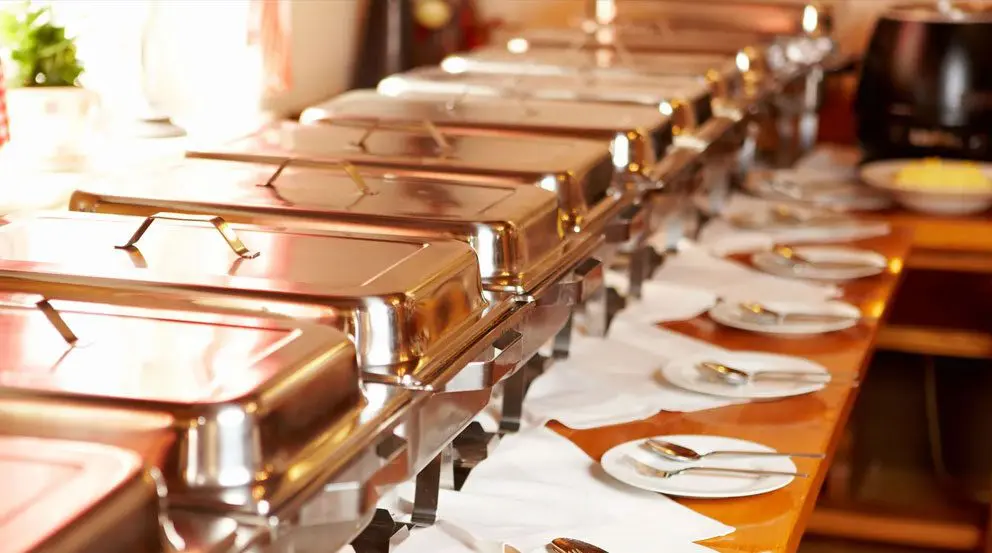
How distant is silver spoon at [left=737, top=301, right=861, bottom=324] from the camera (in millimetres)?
1762

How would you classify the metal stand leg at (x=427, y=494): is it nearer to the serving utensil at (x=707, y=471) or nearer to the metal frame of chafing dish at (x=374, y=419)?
the metal frame of chafing dish at (x=374, y=419)

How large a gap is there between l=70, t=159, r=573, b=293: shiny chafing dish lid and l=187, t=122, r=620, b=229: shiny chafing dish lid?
1.8 inches

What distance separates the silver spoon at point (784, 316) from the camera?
1.76 m

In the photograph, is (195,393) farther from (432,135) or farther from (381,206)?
(432,135)

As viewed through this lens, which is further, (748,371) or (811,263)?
(811,263)

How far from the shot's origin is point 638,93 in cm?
207

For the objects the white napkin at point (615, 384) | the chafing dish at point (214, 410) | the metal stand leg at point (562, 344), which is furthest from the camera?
the metal stand leg at point (562, 344)

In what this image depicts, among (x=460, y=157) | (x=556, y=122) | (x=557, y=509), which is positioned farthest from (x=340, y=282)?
(x=556, y=122)

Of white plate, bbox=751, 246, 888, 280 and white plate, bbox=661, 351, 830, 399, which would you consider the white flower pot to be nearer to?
white plate, bbox=661, 351, 830, 399

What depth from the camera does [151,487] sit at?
70 cm

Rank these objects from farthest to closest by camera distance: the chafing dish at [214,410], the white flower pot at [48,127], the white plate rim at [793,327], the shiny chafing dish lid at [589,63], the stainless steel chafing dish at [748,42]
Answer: the stainless steel chafing dish at [748,42]
the shiny chafing dish lid at [589,63]
the white flower pot at [48,127]
the white plate rim at [793,327]
the chafing dish at [214,410]

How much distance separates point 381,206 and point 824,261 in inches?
39.1

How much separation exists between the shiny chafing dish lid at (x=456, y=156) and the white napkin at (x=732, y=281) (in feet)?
1.07

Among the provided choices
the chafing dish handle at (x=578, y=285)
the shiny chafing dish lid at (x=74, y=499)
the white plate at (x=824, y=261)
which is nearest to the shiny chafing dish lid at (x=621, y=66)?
the white plate at (x=824, y=261)
